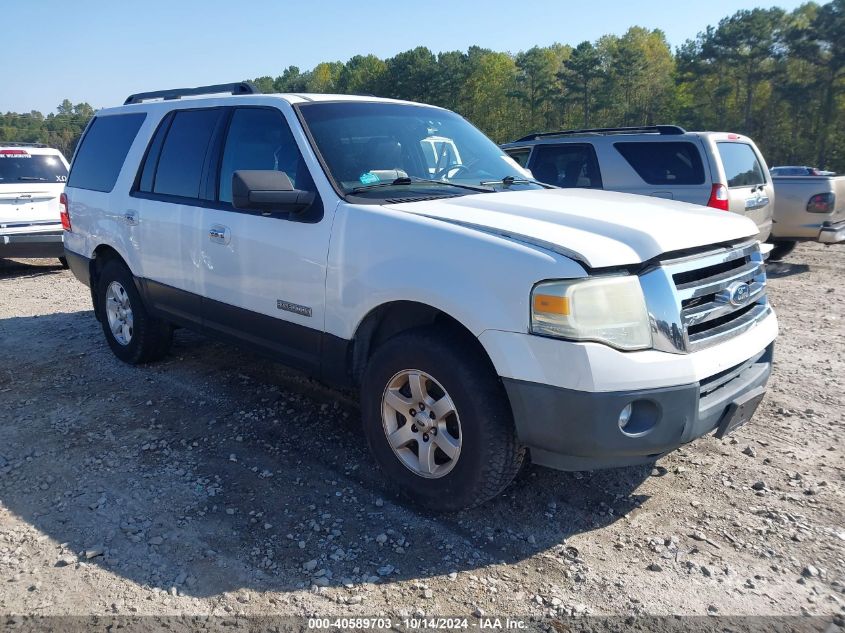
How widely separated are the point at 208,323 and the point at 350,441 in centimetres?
132

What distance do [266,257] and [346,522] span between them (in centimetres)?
160

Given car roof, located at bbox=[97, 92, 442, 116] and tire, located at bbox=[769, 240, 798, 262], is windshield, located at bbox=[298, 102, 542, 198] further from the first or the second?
tire, located at bbox=[769, 240, 798, 262]

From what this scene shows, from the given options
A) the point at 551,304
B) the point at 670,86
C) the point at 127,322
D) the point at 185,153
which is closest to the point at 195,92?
the point at 185,153

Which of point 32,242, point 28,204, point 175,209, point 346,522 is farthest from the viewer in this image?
point 28,204

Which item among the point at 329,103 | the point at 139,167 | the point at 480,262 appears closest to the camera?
the point at 480,262

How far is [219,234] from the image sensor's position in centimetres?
425

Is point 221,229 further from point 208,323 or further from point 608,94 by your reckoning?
point 608,94

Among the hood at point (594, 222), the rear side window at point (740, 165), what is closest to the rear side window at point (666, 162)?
the rear side window at point (740, 165)

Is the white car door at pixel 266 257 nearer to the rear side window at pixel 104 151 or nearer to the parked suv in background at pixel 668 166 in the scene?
the rear side window at pixel 104 151

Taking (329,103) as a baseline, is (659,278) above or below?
below

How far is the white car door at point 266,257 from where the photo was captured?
3.72 metres

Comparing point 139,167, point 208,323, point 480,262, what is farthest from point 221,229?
point 480,262

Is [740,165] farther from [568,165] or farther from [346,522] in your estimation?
[346,522]

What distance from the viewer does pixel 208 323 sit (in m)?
4.60
